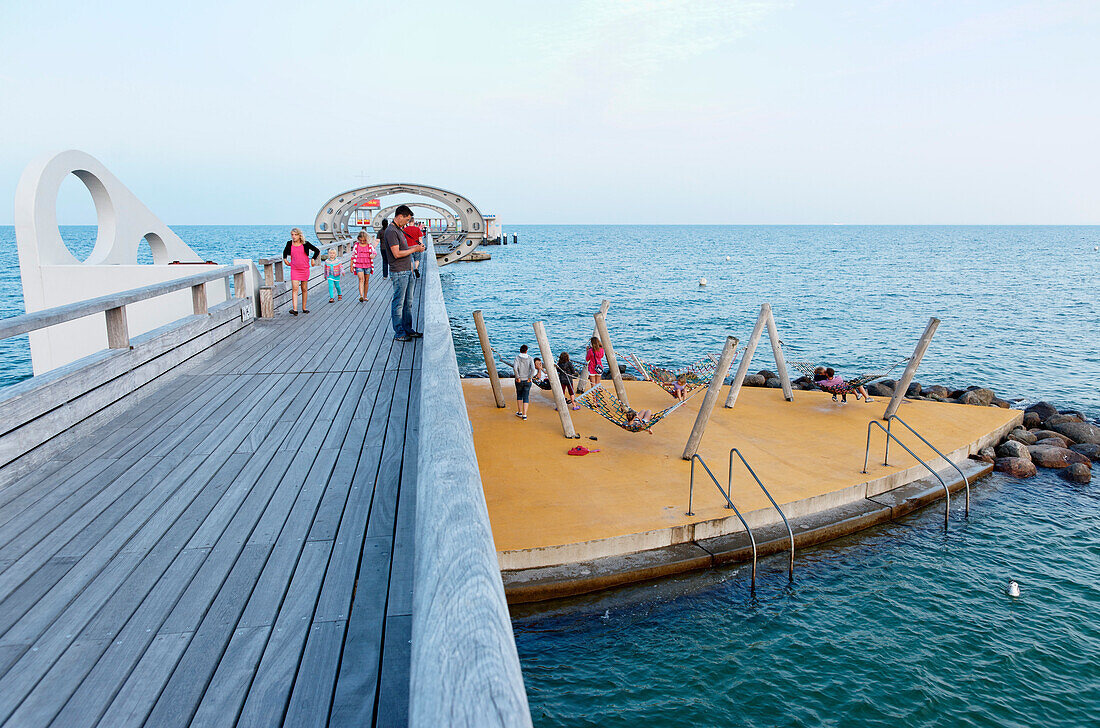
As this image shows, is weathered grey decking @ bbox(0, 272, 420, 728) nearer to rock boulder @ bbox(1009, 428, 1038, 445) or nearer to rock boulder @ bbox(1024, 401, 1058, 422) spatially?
rock boulder @ bbox(1009, 428, 1038, 445)

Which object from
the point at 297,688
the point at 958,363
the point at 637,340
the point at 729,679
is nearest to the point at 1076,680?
the point at 729,679

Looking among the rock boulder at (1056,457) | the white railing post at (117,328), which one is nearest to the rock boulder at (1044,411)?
the rock boulder at (1056,457)

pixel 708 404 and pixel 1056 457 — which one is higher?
pixel 708 404

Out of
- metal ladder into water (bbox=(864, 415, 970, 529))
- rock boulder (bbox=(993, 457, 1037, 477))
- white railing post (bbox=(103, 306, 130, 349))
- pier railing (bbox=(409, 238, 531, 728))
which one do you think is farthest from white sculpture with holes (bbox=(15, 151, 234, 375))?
rock boulder (bbox=(993, 457, 1037, 477))

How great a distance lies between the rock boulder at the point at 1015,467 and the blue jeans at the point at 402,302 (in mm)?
11778

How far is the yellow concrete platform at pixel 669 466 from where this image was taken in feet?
29.6

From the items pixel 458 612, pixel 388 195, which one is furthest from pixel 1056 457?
pixel 388 195

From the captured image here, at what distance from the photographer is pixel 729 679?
7543 millimetres

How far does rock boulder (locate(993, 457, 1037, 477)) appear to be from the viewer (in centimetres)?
1308

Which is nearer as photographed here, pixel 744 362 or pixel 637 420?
pixel 637 420

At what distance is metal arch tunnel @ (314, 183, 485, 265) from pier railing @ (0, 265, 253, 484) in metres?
23.7

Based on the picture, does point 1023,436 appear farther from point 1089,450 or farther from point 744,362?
point 744,362

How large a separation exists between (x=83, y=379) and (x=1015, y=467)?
15.1 m

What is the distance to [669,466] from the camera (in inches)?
436
